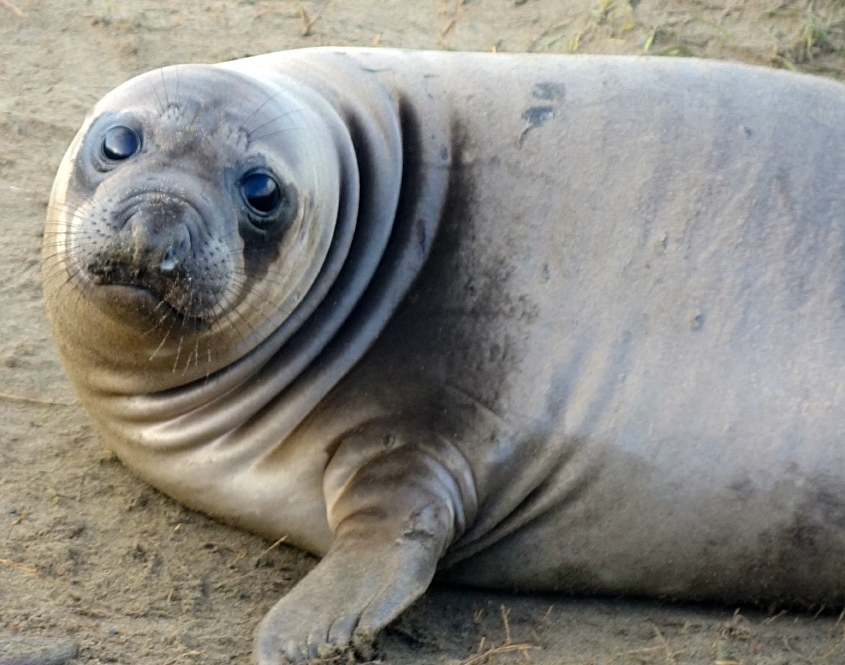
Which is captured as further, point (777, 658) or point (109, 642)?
point (777, 658)

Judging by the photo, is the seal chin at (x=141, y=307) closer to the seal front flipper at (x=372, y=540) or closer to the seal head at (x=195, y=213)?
the seal head at (x=195, y=213)

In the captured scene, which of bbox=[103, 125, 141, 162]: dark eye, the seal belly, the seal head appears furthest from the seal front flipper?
bbox=[103, 125, 141, 162]: dark eye

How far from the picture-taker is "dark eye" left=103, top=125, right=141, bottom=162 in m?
3.51

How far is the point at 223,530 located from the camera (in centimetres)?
→ 383

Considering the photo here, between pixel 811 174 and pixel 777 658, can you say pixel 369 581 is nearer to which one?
pixel 777 658

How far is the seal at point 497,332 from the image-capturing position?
357 centimetres

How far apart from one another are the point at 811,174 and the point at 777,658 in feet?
4.24

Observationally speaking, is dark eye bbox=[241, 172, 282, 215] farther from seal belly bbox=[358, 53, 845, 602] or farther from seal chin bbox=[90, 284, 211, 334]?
seal belly bbox=[358, 53, 845, 602]

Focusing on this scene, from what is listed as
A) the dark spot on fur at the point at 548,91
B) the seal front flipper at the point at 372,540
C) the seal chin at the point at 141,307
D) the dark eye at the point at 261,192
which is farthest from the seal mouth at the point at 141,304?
the dark spot on fur at the point at 548,91

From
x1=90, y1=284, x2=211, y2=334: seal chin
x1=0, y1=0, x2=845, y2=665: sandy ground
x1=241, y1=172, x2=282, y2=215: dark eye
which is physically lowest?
x1=0, y1=0, x2=845, y2=665: sandy ground

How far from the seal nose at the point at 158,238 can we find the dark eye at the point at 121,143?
11.6 inches

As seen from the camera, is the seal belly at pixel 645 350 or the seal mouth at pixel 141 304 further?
the seal belly at pixel 645 350

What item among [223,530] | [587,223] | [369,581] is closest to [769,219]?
[587,223]

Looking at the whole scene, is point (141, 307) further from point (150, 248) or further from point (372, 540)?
point (372, 540)
